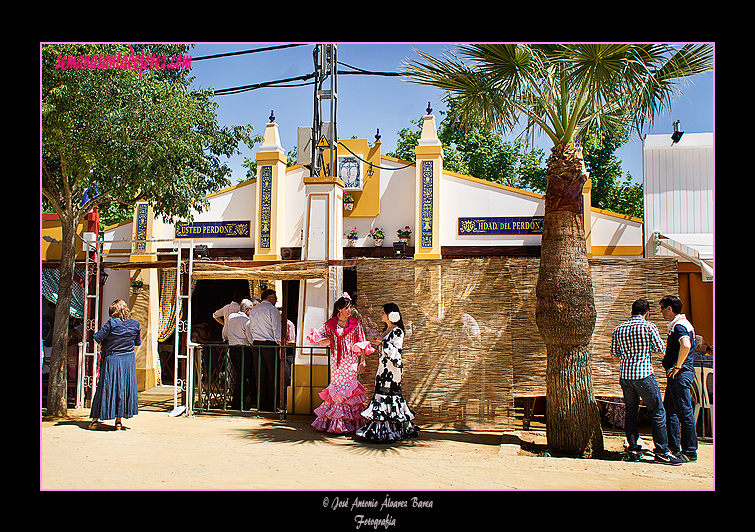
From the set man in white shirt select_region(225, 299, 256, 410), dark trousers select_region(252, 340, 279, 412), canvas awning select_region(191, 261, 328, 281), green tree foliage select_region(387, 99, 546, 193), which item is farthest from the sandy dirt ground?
green tree foliage select_region(387, 99, 546, 193)

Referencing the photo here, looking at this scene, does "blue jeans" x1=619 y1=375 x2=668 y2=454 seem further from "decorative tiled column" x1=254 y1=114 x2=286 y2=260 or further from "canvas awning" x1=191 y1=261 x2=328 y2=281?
"decorative tiled column" x1=254 y1=114 x2=286 y2=260

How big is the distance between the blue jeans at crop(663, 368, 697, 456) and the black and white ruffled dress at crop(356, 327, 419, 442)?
2.91 meters

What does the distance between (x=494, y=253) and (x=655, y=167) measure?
10.9 feet

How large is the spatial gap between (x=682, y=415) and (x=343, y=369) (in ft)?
12.6

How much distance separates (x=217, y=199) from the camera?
1265 centimetres

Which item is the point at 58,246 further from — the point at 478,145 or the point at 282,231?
the point at 478,145

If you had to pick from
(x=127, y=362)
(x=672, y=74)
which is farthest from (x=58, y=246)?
(x=672, y=74)

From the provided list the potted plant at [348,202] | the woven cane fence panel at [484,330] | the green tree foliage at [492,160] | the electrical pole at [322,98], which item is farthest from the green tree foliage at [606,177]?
the woven cane fence panel at [484,330]

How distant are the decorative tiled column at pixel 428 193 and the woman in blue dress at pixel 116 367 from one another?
20.1 ft

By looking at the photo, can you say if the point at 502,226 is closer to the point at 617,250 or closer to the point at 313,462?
the point at 617,250

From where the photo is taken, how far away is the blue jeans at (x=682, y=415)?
6.19m

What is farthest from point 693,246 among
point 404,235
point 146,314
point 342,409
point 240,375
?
Result: point 146,314

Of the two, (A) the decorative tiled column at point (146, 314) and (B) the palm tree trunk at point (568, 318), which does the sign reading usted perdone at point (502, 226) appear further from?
(A) the decorative tiled column at point (146, 314)

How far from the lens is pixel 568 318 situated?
20.6 feet
